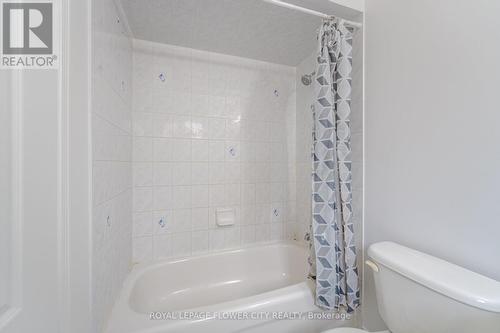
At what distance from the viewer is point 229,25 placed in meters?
1.38

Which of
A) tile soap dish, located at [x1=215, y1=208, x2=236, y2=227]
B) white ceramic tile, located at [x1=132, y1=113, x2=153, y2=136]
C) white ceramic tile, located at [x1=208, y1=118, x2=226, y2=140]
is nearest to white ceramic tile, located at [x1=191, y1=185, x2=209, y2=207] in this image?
tile soap dish, located at [x1=215, y1=208, x2=236, y2=227]

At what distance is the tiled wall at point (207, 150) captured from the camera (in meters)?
1.53

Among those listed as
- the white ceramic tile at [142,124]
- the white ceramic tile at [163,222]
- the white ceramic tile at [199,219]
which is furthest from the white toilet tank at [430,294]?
the white ceramic tile at [142,124]

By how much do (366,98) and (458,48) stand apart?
Result: 0.40 meters

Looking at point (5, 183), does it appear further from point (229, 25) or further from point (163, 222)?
point (229, 25)

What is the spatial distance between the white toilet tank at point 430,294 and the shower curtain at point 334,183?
213 millimetres

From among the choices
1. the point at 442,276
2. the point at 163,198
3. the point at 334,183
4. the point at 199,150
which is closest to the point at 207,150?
the point at 199,150

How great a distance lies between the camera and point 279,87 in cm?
193

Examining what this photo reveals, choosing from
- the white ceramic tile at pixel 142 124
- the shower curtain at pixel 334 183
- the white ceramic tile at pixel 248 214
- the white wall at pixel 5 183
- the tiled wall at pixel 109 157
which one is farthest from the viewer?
the white ceramic tile at pixel 248 214

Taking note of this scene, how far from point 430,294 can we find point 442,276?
0.07m

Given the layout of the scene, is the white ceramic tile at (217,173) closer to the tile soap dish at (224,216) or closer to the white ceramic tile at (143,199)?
the tile soap dish at (224,216)

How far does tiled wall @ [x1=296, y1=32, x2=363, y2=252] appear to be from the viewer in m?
1.15

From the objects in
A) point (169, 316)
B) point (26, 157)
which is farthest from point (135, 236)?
point (26, 157)

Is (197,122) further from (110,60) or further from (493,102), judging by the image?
(493,102)
